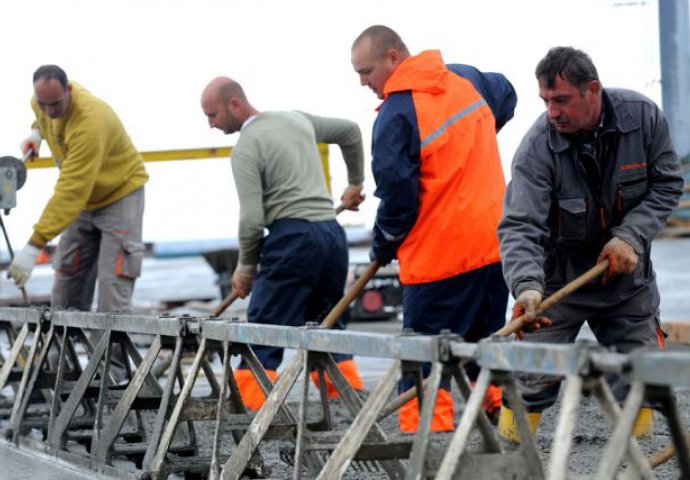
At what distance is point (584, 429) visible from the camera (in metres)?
5.84

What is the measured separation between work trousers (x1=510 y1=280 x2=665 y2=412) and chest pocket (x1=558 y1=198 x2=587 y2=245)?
240mm

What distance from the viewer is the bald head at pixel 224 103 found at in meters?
6.66

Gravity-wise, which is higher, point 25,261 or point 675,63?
point 25,261

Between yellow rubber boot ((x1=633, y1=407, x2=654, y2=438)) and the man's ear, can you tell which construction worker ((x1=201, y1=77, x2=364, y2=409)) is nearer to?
yellow rubber boot ((x1=633, y1=407, x2=654, y2=438))

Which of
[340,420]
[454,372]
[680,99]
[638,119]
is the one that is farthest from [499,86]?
[680,99]

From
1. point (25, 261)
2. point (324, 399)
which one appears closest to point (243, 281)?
A: point (25, 261)

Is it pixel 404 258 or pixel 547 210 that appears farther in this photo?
pixel 404 258

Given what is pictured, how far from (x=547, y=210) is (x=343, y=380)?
107 centimetres

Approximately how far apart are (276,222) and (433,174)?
1.46 meters

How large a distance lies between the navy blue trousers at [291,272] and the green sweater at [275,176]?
7 cm

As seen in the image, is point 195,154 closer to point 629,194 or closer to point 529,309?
point 629,194

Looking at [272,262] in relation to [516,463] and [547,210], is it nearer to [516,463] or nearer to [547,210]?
[547,210]

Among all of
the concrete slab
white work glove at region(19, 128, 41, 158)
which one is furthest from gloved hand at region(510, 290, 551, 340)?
white work glove at region(19, 128, 41, 158)

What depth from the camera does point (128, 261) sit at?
25.3ft
